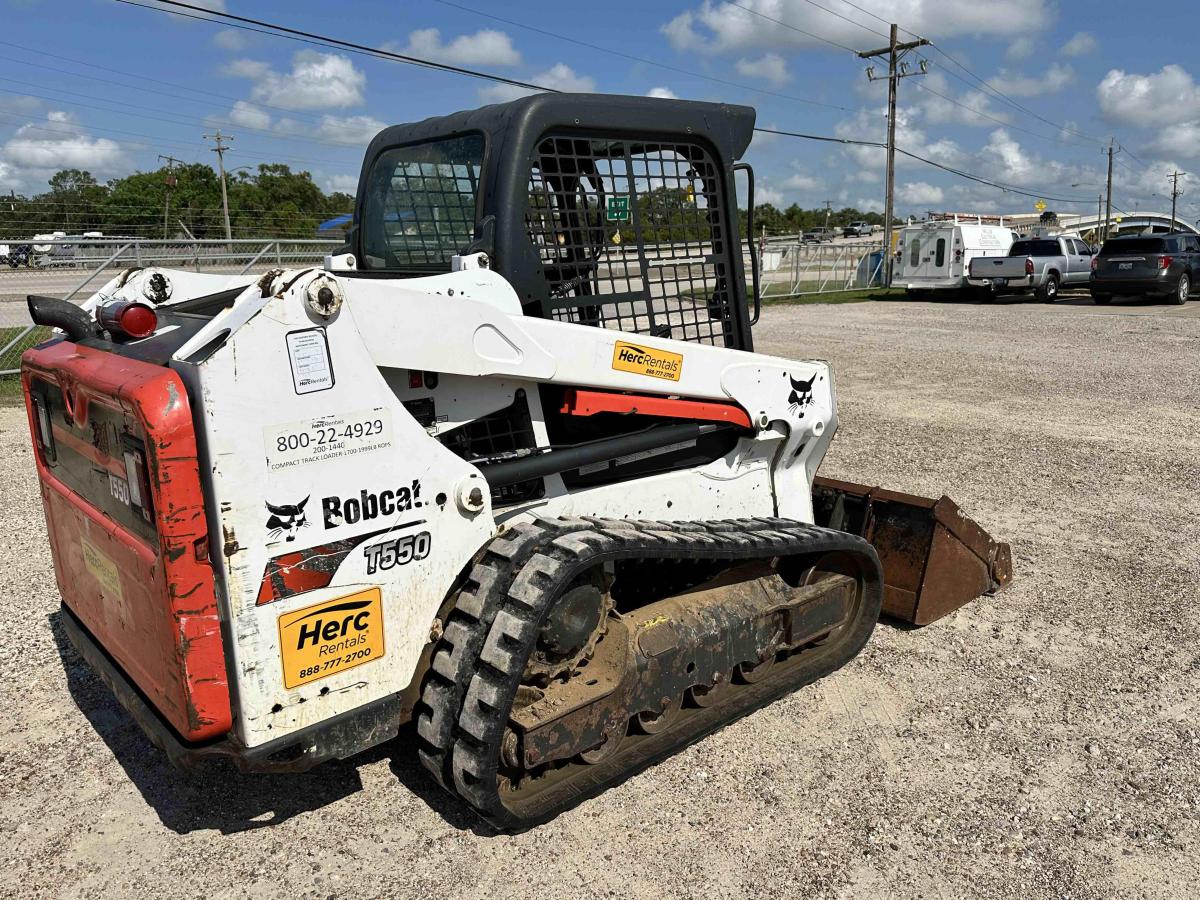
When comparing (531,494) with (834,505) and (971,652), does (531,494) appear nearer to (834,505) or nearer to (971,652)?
(834,505)

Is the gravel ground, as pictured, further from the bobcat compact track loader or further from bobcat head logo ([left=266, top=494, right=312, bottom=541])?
bobcat head logo ([left=266, top=494, right=312, bottom=541])

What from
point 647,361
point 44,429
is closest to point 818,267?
point 647,361

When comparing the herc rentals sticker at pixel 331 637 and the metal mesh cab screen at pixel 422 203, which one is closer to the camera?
the herc rentals sticker at pixel 331 637

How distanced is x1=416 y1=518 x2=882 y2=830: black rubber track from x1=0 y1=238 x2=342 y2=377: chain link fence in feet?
29.9

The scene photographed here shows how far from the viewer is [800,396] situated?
416 cm

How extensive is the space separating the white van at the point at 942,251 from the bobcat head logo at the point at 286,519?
85.0 feet

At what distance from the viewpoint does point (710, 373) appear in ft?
12.3

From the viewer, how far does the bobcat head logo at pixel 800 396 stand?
13.5 feet

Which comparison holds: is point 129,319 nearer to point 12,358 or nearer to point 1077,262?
point 12,358

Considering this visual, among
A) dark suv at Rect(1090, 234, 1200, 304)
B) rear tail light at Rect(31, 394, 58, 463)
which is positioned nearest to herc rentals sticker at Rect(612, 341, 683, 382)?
rear tail light at Rect(31, 394, 58, 463)

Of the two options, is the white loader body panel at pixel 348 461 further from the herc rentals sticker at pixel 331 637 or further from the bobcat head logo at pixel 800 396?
the bobcat head logo at pixel 800 396

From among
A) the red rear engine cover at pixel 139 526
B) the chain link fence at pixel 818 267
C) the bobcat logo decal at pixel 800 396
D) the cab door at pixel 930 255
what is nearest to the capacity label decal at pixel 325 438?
the red rear engine cover at pixel 139 526

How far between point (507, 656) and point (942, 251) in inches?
1036

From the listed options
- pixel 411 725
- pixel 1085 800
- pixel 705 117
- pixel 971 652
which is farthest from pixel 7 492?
pixel 1085 800
